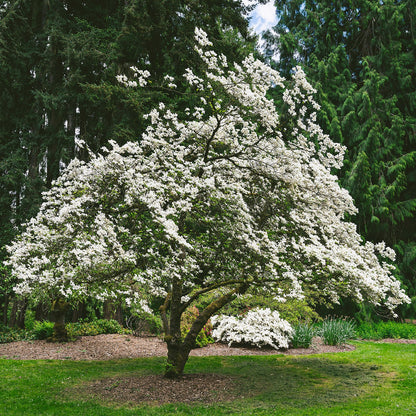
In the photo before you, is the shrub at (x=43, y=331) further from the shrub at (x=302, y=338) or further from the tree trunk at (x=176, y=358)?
the shrub at (x=302, y=338)

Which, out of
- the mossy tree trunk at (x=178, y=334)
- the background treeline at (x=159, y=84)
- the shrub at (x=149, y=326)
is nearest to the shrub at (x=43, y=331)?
the background treeline at (x=159, y=84)

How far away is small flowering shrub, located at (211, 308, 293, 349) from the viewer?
1056 centimetres

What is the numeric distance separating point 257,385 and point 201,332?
15.5 ft

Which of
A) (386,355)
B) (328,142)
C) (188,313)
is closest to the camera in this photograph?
(328,142)

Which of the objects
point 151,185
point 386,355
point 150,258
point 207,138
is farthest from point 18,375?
point 386,355

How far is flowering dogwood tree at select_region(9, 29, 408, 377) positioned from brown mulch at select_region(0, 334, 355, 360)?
11.6ft

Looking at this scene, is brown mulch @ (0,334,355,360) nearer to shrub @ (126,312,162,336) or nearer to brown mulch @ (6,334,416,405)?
brown mulch @ (6,334,416,405)

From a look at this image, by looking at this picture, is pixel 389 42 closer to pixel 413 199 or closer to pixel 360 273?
pixel 413 199

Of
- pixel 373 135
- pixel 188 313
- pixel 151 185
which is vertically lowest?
pixel 188 313

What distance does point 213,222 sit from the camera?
629cm

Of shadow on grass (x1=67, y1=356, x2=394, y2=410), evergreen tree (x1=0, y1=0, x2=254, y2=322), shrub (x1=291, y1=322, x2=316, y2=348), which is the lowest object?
shadow on grass (x1=67, y1=356, x2=394, y2=410)

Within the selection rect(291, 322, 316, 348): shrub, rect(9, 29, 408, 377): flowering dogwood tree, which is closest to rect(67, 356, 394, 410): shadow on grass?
rect(9, 29, 408, 377): flowering dogwood tree

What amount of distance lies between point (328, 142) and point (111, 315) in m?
10.4

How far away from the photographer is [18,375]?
712 centimetres
